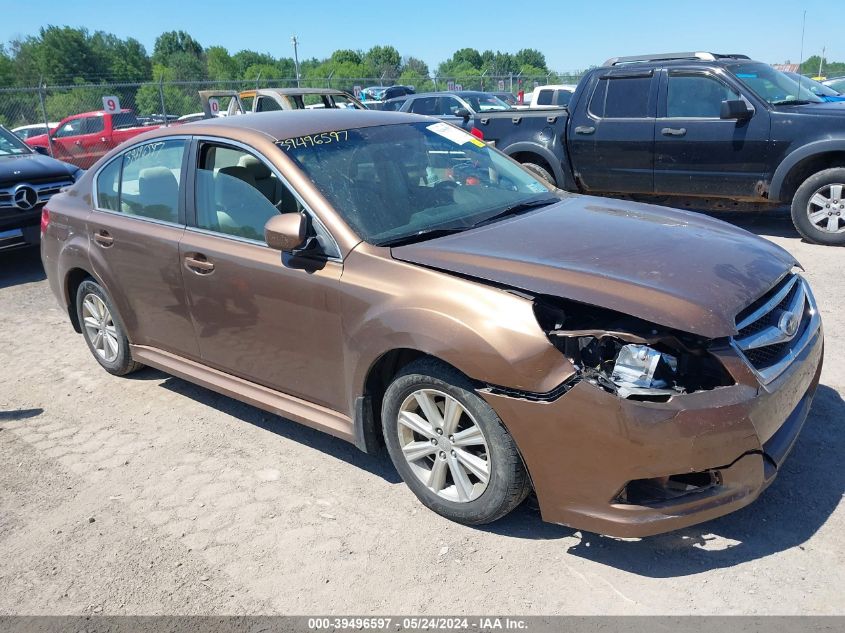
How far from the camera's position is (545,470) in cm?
284

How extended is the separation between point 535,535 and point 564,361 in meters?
0.90

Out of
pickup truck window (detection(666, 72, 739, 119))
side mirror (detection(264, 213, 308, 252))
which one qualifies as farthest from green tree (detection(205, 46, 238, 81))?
side mirror (detection(264, 213, 308, 252))

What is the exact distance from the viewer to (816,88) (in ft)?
32.0

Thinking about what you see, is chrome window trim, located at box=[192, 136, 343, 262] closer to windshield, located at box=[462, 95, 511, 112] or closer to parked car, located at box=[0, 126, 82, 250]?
parked car, located at box=[0, 126, 82, 250]

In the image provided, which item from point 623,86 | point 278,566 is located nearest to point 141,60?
point 623,86

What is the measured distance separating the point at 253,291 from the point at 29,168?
6.22 meters

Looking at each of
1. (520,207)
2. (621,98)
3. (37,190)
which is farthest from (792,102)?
(37,190)

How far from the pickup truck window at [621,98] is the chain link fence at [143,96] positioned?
1465 cm

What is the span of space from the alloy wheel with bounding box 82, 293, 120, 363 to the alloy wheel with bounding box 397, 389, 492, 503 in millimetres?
2685

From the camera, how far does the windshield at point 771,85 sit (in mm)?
8070

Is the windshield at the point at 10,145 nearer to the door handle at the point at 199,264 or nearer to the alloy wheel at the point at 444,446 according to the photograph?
the door handle at the point at 199,264

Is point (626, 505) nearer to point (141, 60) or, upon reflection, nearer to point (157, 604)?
point (157, 604)

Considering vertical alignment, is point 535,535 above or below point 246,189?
below

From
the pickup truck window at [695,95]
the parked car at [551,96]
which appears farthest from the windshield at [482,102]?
the pickup truck window at [695,95]
